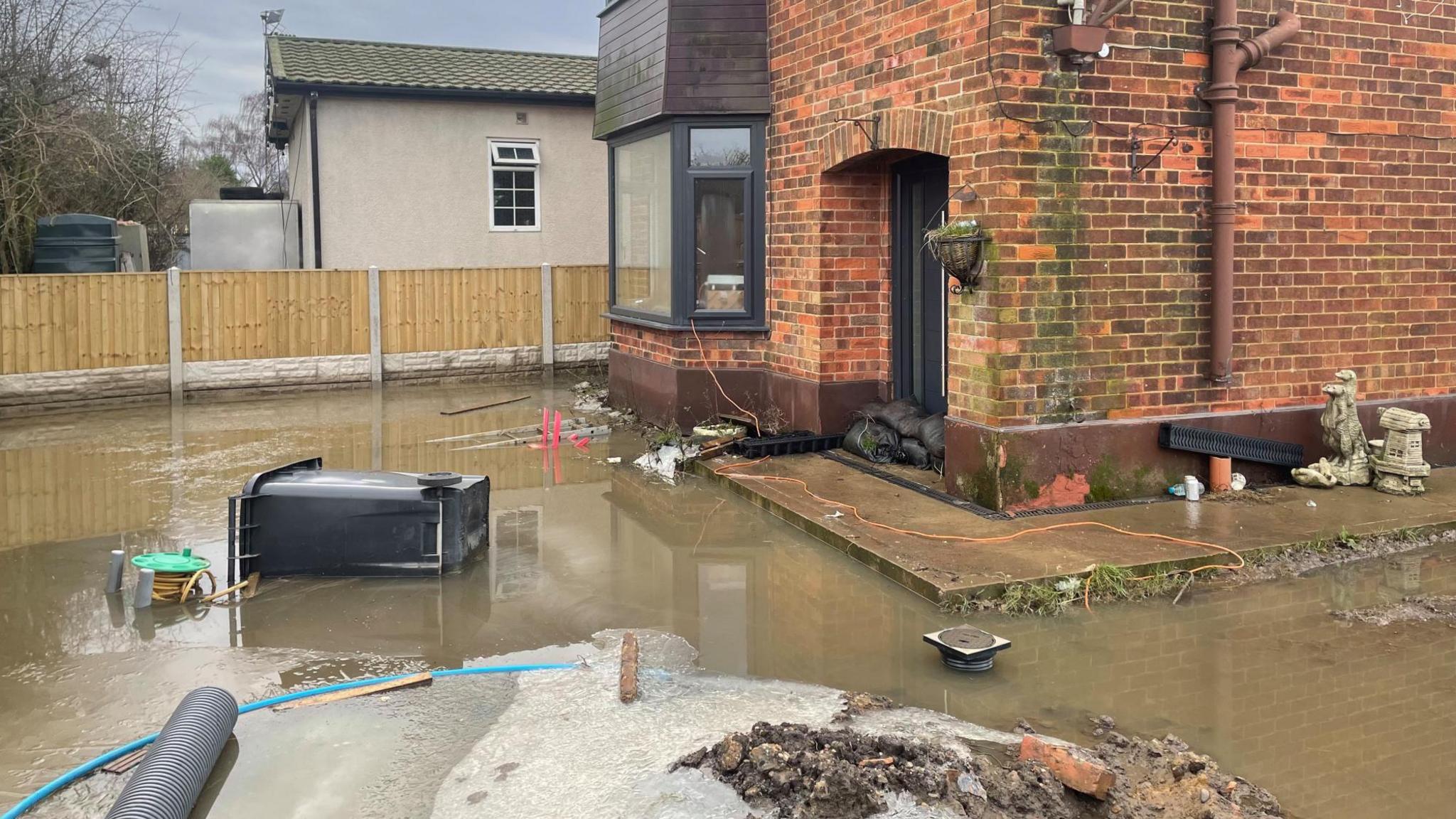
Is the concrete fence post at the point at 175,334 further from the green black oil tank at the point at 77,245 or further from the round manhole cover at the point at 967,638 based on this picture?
the round manhole cover at the point at 967,638

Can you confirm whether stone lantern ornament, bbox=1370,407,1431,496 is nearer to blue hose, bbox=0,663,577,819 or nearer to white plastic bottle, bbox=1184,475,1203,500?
white plastic bottle, bbox=1184,475,1203,500

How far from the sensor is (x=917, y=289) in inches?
381

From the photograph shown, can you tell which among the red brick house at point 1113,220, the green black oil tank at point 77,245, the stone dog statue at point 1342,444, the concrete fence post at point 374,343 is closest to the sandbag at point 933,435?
the red brick house at point 1113,220

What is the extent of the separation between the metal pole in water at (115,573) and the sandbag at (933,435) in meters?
5.49

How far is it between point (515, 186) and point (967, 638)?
50.7 feet

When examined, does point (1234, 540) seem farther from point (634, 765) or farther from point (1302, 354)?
point (634, 765)

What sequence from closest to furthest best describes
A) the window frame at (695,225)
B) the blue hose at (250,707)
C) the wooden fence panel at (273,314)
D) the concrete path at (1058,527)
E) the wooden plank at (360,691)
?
1. the blue hose at (250,707)
2. the wooden plank at (360,691)
3. the concrete path at (1058,527)
4. the window frame at (695,225)
5. the wooden fence panel at (273,314)

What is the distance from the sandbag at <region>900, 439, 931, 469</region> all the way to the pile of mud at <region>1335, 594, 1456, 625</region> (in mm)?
3505

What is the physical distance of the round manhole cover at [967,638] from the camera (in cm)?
505

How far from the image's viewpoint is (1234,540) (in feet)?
22.1

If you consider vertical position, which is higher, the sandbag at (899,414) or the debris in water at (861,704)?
the sandbag at (899,414)

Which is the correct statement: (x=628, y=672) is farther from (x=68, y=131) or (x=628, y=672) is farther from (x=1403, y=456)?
(x=68, y=131)

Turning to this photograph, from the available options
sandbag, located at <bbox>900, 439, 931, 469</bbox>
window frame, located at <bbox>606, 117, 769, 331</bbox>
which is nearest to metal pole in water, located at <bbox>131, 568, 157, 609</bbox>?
sandbag, located at <bbox>900, 439, 931, 469</bbox>

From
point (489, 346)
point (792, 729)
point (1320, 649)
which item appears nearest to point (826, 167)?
point (1320, 649)
